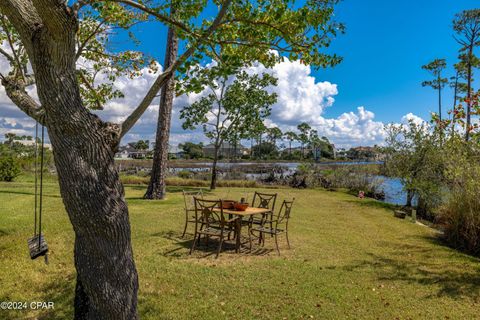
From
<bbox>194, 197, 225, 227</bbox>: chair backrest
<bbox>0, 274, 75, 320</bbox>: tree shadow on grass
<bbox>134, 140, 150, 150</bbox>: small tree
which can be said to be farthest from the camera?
<bbox>134, 140, 150, 150</bbox>: small tree

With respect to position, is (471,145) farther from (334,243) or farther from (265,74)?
(265,74)

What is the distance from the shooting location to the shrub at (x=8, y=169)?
1752 centimetres

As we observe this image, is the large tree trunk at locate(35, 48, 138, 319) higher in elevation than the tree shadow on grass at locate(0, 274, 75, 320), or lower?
higher

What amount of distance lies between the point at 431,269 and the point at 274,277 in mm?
2978

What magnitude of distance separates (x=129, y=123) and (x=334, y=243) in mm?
5834

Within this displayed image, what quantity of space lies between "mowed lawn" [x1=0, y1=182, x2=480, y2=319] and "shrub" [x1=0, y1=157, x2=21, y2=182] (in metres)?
10.5

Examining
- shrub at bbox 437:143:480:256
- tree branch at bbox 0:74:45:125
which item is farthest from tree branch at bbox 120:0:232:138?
shrub at bbox 437:143:480:256

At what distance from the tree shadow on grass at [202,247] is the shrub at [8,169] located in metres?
13.8

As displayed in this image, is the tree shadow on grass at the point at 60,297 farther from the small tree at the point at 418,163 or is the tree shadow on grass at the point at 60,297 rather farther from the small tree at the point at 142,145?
the small tree at the point at 142,145

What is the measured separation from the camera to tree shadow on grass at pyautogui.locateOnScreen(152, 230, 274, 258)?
6.51 metres

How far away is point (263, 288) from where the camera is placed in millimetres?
4848

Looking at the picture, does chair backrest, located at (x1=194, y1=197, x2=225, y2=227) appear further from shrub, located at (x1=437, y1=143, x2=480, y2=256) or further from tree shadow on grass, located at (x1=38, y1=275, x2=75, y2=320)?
shrub, located at (x1=437, y1=143, x2=480, y2=256)

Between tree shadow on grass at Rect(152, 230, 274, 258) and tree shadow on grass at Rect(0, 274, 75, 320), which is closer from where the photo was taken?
tree shadow on grass at Rect(0, 274, 75, 320)

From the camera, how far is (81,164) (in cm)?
260
